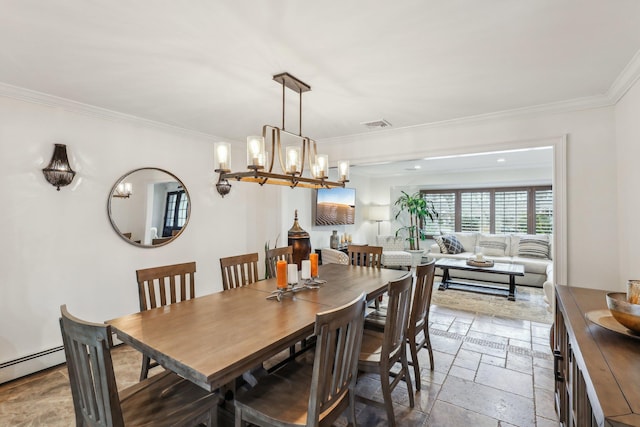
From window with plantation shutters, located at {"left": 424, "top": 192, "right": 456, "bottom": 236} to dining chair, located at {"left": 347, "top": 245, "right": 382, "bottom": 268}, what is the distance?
4771 millimetres

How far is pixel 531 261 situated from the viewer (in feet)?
18.7

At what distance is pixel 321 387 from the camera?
1.33 metres

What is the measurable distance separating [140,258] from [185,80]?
2091 mm

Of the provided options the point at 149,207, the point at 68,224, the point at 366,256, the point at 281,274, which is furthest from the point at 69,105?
the point at 366,256

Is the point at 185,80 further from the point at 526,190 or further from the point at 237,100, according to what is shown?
the point at 526,190

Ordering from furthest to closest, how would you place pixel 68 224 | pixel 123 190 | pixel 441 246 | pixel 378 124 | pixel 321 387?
1. pixel 441 246
2. pixel 378 124
3. pixel 123 190
4. pixel 68 224
5. pixel 321 387

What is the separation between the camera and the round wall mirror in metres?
3.27

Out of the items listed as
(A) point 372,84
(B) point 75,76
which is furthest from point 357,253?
(B) point 75,76

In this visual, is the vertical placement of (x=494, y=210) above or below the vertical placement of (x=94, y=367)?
above

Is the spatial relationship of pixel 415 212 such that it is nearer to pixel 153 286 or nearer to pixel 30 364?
pixel 153 286

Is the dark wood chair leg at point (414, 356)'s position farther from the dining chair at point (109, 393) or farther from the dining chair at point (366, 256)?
the dining chair at point (109, 393)

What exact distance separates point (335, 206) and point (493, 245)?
351 cm

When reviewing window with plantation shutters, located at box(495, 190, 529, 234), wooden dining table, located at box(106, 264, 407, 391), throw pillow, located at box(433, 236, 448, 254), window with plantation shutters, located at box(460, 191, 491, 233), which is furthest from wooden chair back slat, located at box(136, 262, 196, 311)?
window with plantation shutters, located at box(495, 190, 529, 234)

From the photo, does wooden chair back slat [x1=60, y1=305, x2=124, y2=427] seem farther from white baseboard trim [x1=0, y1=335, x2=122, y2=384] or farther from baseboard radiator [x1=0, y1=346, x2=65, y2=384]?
baseboard radiator [x1=0, y1=346, x2=65, y2=384]
